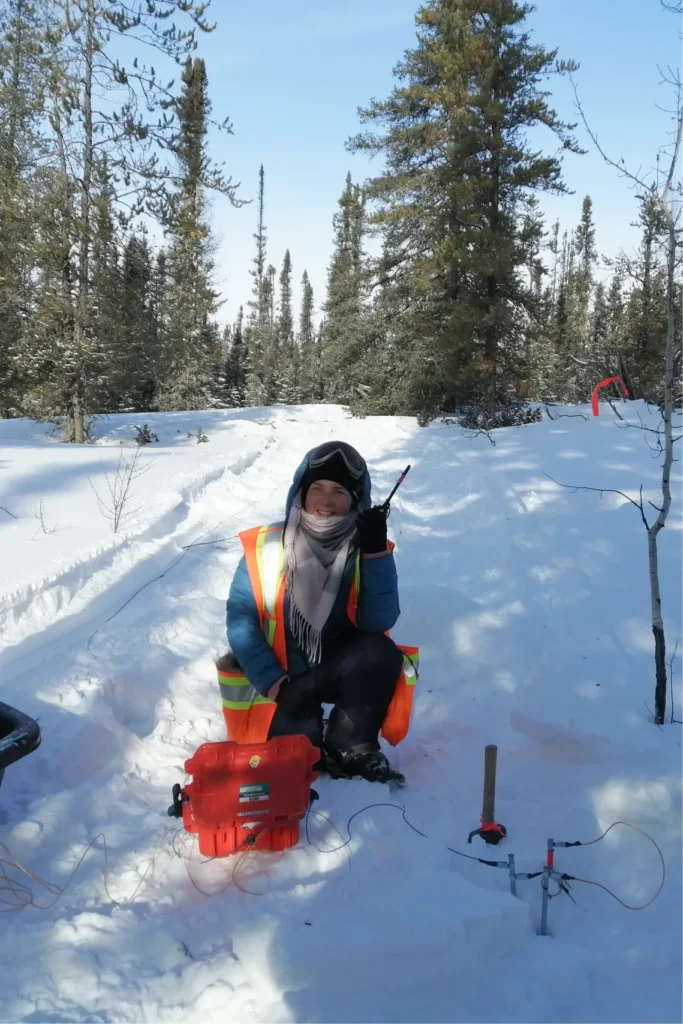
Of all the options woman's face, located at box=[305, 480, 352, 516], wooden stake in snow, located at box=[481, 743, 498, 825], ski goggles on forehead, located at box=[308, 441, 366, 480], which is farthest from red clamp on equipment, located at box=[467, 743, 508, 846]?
ski goggles on forehead, located at box=[308, 441, 366, 480]

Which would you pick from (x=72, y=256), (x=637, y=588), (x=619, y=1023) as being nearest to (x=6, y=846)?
(x=619, y=1023)

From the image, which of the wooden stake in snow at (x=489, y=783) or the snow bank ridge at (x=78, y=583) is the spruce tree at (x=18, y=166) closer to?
the snow bank ridge at (x=78, y=583)

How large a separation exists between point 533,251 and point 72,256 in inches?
414

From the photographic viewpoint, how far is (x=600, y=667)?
4023 mm

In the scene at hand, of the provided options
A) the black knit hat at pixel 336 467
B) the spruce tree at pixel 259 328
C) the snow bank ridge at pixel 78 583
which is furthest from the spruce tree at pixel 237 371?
the black knit hat at pixel 336 467

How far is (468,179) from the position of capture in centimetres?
1566

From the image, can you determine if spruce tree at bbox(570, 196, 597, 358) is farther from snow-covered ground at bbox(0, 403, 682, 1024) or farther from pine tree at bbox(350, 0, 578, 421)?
snow-covered ground at bbox(0, 403, 682, 1024)

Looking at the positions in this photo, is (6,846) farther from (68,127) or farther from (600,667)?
(68,127)

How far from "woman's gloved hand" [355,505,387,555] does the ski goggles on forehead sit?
21 cm

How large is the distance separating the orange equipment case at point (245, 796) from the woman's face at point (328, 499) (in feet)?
3.24

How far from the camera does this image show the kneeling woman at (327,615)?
2.91 metres

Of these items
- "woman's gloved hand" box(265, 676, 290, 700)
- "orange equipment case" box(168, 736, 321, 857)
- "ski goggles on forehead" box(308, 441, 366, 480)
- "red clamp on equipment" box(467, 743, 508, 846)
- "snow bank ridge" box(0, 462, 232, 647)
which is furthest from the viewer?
"snow bank ridge" box(0, 462, 232, 647)

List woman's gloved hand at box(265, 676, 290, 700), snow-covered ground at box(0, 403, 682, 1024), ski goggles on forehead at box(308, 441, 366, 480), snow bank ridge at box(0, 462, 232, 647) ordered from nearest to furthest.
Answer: snow-covered ground at box(0, 403, 682, 1024)
woman's gloved hand at box(265, 676, 290, 700)
ski goggles on forehead at box(308, 441, 366, 480)
snow bank ridge at box(0, 462, 232, 647)

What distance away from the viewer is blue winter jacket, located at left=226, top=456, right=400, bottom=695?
2.87m
